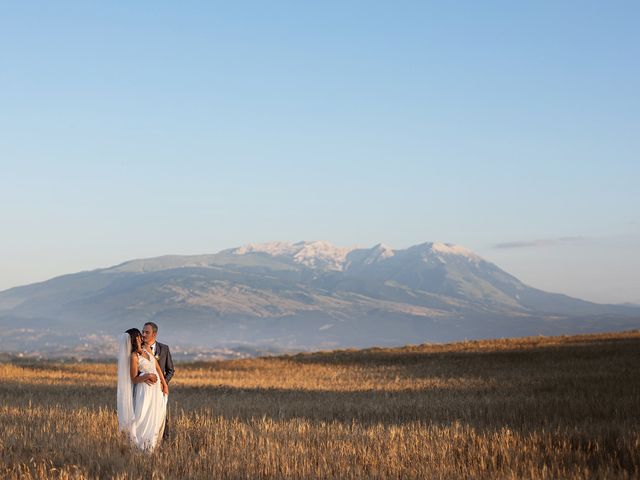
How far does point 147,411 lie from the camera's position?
14055 mm

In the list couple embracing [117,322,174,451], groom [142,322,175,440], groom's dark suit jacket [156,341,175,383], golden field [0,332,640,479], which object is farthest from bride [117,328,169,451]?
Result: golden field [0,332,640,479]

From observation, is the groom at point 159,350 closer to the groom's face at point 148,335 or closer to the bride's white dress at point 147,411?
the groom's face at point 148,335

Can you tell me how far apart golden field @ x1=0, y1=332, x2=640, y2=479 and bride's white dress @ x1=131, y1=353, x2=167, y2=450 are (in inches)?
14.8

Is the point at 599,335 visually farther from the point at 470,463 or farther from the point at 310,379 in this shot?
the point at 470,463

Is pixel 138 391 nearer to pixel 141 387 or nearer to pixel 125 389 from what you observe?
pixel 141 387

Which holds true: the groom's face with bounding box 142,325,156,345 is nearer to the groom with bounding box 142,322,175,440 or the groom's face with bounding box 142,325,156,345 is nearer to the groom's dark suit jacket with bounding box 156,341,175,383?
the groom with bounding box 142,322,175,440

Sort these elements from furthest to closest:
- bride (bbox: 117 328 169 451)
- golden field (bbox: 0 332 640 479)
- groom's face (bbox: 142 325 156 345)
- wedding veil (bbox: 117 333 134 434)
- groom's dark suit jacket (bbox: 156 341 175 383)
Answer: groom's dark suit jacket (bbox: 156 341 175 383) < groom's face (bbox: 142 325 156 345) < wedding veil (bbox: 117 333 134 434) < bride (bbox: 117 328 169 451) < golden field (bbox: 0 332 640 479)

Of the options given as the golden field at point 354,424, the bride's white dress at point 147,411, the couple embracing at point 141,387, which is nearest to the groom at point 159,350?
the couple embracing at point 141,387

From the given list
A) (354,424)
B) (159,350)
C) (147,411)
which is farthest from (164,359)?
(354,424)

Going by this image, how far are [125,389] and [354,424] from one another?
4260 millimetres

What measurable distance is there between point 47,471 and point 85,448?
4.38 ft

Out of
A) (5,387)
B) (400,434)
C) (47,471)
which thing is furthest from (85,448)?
(5,387)

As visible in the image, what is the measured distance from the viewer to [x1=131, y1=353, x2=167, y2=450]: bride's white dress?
13750 mm

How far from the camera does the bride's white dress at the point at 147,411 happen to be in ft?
45.1
